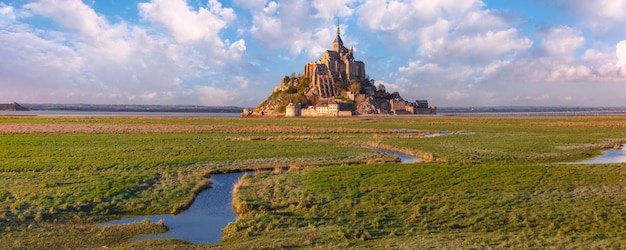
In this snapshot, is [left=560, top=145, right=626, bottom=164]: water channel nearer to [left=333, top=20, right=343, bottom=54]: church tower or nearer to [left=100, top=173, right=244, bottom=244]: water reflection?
[left=100, top=173, right=244, bottom=244]: water reflection

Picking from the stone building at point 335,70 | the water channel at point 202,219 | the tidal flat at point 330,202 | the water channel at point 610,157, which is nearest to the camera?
the tidal flat at point 330,202

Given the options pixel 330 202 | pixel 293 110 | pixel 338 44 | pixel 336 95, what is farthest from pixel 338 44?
pixel 330 202

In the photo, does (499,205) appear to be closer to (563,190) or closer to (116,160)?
(563,190)

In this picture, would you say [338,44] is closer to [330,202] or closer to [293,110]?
[293,110]

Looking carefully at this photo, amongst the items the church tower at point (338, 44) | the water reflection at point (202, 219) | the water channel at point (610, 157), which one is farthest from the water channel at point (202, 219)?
the church tower at point (338, 44)

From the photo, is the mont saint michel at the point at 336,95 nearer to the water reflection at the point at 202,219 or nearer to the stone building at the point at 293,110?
the stone building at the point at 293,110

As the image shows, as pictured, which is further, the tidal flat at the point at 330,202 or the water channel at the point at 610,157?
the water channel at the point at 610,157

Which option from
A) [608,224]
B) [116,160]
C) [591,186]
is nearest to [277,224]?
[608,224]

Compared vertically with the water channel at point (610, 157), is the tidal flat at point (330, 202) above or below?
above
